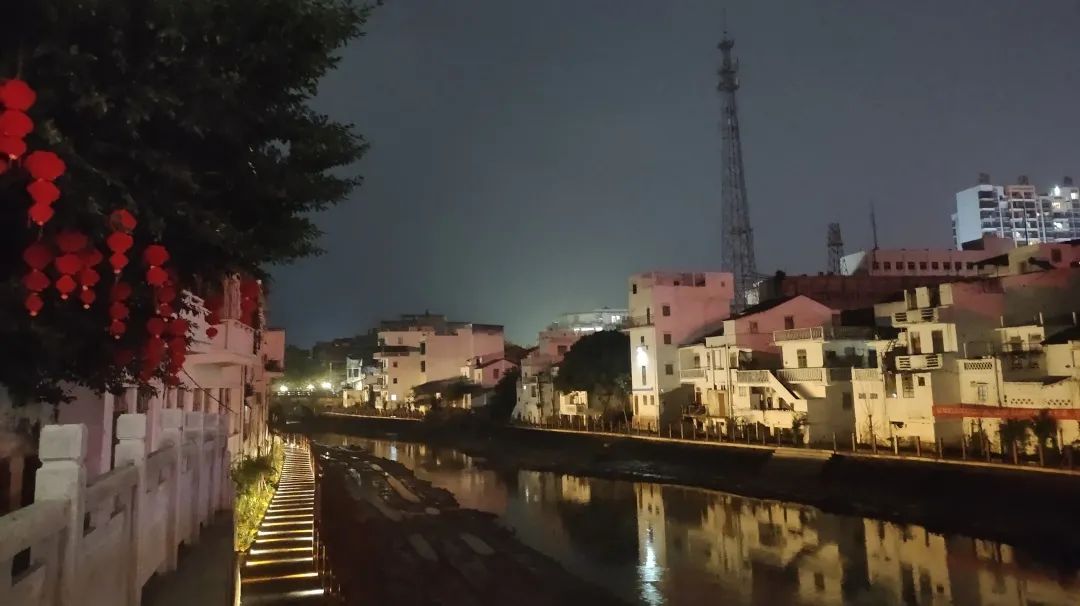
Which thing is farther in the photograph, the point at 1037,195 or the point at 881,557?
the point at 1037,195

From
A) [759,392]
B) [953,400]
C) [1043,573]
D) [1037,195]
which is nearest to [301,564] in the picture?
[1043,573]

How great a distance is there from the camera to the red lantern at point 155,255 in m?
5.37

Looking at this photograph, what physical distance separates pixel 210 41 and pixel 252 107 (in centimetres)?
66

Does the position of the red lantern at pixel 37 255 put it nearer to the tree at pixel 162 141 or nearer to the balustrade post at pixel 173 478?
the tree at pixel 162 141

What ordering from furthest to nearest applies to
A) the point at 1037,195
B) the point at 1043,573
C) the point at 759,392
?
1. the point at 1037,195
2. the point at 759,392
3. the point at 1043,573

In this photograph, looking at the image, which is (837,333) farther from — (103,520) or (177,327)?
(103,520)

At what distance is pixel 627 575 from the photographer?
24359 millimetres

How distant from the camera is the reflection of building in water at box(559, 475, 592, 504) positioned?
38.8 m

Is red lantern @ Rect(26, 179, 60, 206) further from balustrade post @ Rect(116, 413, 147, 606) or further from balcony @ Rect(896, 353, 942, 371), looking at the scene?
balcony @ Rect(896, 353, 942, 371)

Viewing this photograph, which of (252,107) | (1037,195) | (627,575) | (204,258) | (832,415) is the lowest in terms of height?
(627,575)

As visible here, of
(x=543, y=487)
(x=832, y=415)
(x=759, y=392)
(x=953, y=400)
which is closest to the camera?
(x=953, y=400)

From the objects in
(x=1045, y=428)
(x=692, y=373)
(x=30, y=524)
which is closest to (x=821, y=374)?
(x=692, y=373)

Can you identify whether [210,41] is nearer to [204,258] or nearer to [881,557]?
[204,258]

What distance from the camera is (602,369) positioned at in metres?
50.9
